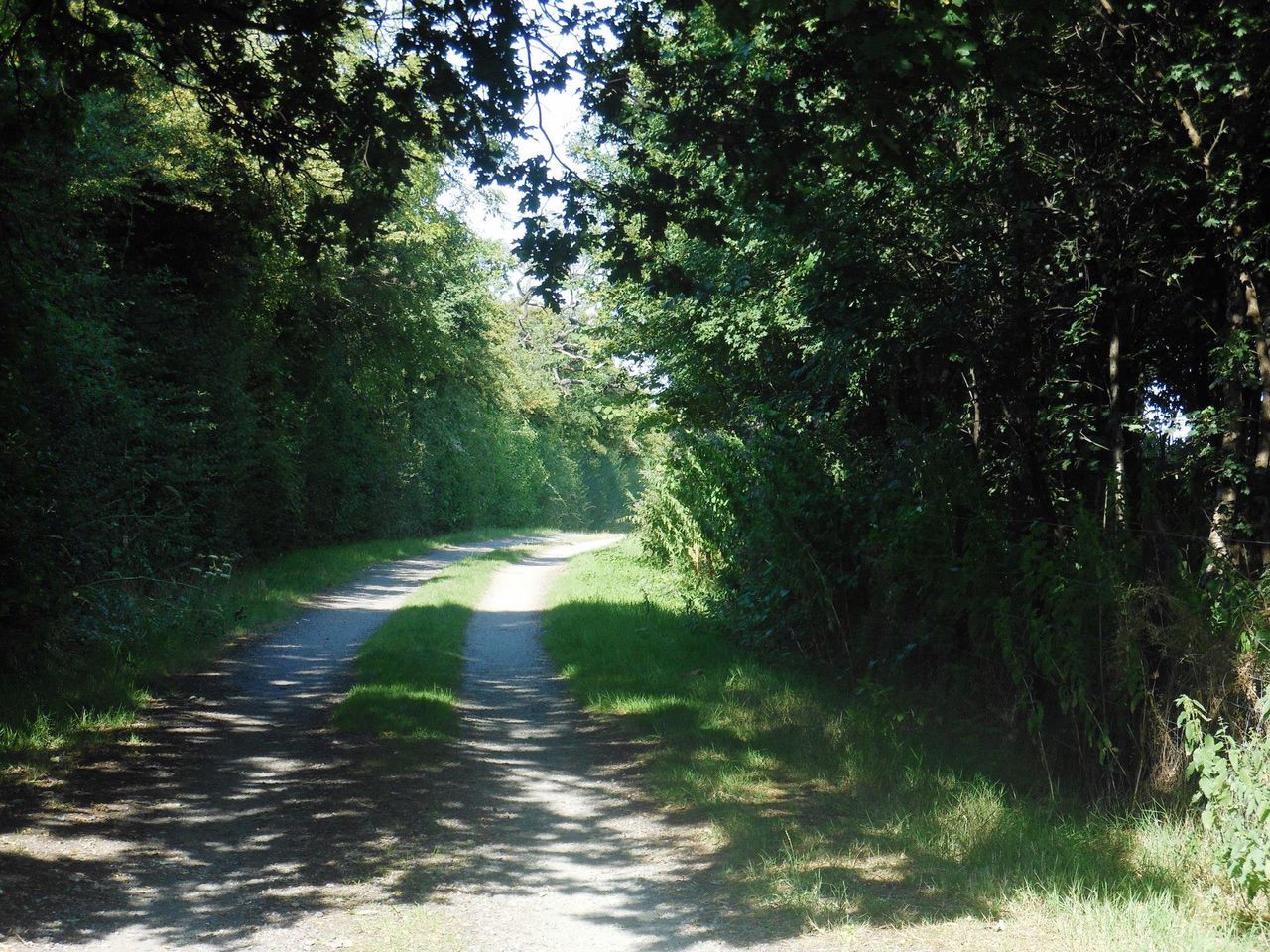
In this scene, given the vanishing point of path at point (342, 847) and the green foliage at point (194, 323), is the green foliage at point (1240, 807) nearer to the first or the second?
the vanishing point of path at point (342, 847)

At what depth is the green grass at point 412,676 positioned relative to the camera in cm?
926

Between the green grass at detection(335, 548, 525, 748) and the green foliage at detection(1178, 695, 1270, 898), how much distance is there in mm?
5968

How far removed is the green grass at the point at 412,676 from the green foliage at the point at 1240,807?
5968 millimetres

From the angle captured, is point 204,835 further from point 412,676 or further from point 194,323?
point 194,323

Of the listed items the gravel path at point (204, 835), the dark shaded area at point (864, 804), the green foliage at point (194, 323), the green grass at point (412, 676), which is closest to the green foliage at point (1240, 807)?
the dark shaded area at point (864, 804)

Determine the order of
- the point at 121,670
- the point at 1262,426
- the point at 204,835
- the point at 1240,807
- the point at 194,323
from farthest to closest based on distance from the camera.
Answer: the point at 194,323
the point at 121,670
the point at 1262,426
the point at 204,835
the point at 1240,807

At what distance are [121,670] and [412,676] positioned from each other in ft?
9.50

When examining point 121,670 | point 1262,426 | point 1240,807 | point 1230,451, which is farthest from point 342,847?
point 1262,426

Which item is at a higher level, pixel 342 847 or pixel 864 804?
pixel 342 847

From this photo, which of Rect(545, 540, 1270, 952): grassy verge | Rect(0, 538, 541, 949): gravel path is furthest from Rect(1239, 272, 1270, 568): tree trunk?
Rect(0, 538, 541, 949): gravel path

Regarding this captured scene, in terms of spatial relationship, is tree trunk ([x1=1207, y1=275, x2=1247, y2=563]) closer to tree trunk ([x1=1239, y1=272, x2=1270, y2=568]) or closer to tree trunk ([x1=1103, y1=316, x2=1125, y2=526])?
tree trunk ([x1=1239, y1=272, x2=1270, y2=568])

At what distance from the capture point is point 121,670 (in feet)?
34.6

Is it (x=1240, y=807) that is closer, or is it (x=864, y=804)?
(x=1240, y=807)

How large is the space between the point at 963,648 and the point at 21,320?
855cm
